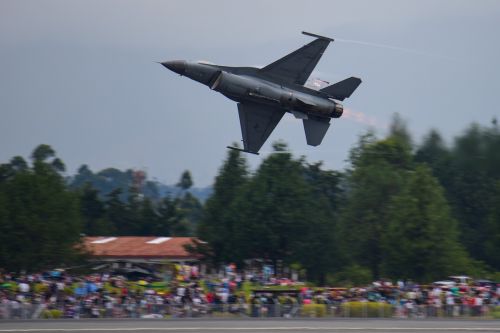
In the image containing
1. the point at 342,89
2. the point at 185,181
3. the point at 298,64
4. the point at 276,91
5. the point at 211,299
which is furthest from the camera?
the point at 185,181

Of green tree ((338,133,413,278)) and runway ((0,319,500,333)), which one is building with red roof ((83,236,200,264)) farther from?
runway ((0,319,500,333))

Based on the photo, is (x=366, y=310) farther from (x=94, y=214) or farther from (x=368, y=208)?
(x=94, y=214)

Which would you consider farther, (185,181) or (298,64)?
(185,181)

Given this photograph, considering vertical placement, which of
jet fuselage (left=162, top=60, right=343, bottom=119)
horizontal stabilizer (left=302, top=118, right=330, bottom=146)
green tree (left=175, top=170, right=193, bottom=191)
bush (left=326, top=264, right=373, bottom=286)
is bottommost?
bush (left=326, top=264, right=373, bottom=286)

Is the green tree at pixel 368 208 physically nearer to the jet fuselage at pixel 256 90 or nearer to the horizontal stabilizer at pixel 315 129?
the horizontal stabilizer at pixel 315 129

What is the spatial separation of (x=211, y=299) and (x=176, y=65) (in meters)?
9.73

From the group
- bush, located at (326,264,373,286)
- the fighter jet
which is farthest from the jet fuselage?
bush, located at (326,264,373,286)

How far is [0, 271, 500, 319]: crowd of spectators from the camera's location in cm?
3183

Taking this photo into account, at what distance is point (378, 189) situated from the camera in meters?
63.2

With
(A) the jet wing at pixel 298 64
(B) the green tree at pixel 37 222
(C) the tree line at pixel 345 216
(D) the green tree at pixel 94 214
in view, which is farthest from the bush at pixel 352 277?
(D) the green tree at pixel 94 214

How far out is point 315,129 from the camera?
31.9m

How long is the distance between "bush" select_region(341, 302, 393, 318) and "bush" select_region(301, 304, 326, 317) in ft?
3.11

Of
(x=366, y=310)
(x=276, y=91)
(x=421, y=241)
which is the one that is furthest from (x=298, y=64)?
(x=421, y=241)

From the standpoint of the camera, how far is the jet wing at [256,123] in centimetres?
3175
